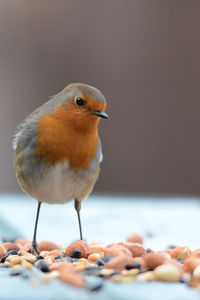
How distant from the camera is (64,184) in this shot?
5.96 feet

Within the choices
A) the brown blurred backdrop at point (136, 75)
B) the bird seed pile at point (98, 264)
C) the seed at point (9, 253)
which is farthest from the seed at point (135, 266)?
the brown blurred backdrop at point (136, 75)

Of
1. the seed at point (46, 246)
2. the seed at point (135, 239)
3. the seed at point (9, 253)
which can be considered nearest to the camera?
the seed at point (9, 253)

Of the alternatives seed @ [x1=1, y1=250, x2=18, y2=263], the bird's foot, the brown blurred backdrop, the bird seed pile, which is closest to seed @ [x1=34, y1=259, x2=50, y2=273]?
the bird seed pile

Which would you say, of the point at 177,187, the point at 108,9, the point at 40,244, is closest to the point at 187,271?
the point at 40,244

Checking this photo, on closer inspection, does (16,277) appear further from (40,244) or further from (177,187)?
(177,187)

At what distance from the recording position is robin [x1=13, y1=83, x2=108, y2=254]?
174 cm

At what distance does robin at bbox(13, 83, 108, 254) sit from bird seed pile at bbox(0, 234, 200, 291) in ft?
0.58

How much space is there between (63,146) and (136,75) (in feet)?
11.5

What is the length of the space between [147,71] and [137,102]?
31 cm

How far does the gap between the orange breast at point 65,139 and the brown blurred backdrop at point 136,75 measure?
3195 millimetres

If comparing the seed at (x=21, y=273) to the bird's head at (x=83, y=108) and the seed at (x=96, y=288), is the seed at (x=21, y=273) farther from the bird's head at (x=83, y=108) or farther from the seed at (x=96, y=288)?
the bird's head at (x=83, y=108)

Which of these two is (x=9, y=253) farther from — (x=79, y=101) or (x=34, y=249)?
(x=79, y=101)

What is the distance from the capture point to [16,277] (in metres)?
1.22

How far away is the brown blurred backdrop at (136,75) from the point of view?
504 centimetres
